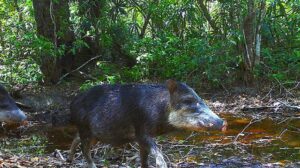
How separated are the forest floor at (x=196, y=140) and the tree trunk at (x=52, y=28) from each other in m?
0.80

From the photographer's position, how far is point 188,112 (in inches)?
201

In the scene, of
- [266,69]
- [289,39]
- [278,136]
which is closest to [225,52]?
[266,69]

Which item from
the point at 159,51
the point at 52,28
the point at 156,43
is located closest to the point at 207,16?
the point at 156,43

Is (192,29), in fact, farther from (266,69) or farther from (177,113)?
(177,113)

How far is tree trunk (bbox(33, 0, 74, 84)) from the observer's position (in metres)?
12.0

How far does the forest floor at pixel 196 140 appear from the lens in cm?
616

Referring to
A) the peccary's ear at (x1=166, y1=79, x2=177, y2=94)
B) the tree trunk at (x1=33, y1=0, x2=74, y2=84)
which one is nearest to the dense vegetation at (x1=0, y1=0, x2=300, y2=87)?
the tree trunk at (x1=33, y1=0, x2=74, y2=84)

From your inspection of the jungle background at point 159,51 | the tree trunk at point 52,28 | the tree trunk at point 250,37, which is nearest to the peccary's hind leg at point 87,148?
the jungle background at point 159,51

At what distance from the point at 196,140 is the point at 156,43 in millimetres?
6108

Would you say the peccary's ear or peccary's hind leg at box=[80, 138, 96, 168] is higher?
the peccary's ear

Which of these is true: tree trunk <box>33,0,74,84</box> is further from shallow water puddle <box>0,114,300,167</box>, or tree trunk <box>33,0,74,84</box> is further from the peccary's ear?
the peccary's ear

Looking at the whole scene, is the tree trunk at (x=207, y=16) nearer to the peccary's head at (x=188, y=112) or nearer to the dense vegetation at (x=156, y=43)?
the dense vegetation at (x=156, y=43)

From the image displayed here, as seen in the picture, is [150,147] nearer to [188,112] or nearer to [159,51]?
[188,112]

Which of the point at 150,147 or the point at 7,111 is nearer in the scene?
the point at 150,147
